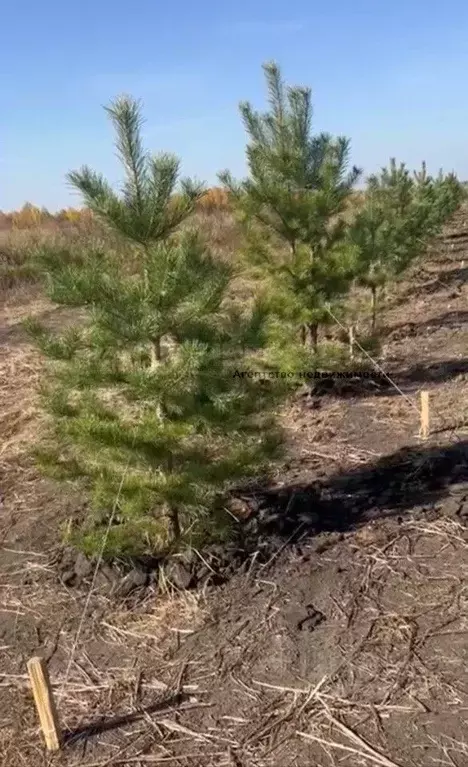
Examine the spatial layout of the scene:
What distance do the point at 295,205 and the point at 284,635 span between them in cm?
431

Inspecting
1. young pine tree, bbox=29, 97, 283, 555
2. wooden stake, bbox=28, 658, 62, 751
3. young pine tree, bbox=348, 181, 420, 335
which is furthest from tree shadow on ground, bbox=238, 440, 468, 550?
young pine tree, bbox=348, 181, 420, 335

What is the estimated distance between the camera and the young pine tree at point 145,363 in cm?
338

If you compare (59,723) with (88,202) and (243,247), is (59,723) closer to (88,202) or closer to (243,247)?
(88,202)

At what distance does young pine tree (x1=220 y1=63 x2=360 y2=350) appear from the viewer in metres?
6.63

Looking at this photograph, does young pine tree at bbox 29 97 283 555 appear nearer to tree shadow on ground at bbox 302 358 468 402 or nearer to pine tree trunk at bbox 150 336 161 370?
pine tree trunk at bbox 150 336 161 370

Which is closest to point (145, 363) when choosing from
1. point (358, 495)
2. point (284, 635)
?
point (284, 635)

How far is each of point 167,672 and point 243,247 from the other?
15.6 feet

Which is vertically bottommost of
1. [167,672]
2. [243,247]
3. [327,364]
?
[167,672]

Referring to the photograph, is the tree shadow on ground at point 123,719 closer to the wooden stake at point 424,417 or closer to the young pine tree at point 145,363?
the young pine tree at point 145,363

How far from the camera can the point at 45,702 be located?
8.72ft

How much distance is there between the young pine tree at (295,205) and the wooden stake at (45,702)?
4.59 m

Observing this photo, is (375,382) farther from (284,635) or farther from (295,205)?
(284,635)

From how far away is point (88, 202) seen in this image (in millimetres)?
3441

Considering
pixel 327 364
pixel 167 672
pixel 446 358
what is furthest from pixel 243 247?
pixel 167 672
